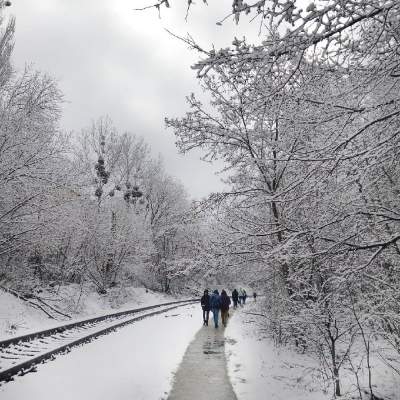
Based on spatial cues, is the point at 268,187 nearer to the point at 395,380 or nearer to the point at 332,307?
the point at 332,307

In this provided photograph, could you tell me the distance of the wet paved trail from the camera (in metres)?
7.13

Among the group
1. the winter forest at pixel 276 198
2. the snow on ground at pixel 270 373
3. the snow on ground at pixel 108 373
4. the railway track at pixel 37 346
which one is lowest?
the snow on ground at pixel 270 373

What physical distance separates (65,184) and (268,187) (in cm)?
1105

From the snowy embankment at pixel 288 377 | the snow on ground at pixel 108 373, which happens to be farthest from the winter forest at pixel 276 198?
the snow on ground at pixel 108 373

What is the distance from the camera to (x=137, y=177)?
41.1 meters

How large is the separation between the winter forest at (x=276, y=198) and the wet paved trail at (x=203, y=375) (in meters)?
1.83

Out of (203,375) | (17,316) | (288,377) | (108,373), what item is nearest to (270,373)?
(288,377)

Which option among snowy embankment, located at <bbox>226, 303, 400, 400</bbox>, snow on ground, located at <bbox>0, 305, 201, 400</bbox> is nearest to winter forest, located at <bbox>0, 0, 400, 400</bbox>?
snowy embankment, located at <bbox>226, 303, 400, 400</bbox>

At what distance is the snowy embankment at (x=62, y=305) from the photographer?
1609 centimetres

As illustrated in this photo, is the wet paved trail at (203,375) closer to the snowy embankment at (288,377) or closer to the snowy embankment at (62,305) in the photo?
the snowy embankment at (288,377)

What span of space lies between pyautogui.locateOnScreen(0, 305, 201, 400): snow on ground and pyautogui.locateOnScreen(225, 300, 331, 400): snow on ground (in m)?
1.49

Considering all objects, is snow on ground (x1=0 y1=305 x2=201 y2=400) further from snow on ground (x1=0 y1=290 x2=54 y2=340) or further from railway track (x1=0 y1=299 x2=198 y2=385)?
snow on ground (x1=0 y1=290 x2=54 y2=340)

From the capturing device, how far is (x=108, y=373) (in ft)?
28.4

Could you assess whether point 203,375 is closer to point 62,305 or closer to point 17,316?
point 17,316
